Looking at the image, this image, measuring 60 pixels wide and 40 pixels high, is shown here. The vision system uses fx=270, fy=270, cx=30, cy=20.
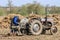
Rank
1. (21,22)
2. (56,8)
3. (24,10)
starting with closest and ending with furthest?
(21,22)
(24,10)
(56,8)

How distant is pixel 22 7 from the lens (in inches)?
2051

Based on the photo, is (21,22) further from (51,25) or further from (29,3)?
(29,3)

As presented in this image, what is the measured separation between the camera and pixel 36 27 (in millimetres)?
20016

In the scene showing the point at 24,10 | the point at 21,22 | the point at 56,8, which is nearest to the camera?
the point at 21,22

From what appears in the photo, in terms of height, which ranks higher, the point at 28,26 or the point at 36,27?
the point at 28,26

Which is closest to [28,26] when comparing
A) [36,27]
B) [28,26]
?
[28,26]

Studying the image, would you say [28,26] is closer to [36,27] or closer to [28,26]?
[28,26]

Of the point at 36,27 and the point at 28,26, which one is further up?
the point at 28,26

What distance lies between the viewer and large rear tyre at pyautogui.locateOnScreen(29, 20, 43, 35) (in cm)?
1969

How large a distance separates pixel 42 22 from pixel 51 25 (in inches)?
28.7

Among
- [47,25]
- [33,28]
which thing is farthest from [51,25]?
[33,28]

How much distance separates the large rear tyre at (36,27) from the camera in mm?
19688

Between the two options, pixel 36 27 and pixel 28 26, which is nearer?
pixel 28 26

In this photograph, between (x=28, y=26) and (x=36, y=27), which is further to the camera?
(x=36, y=27)
